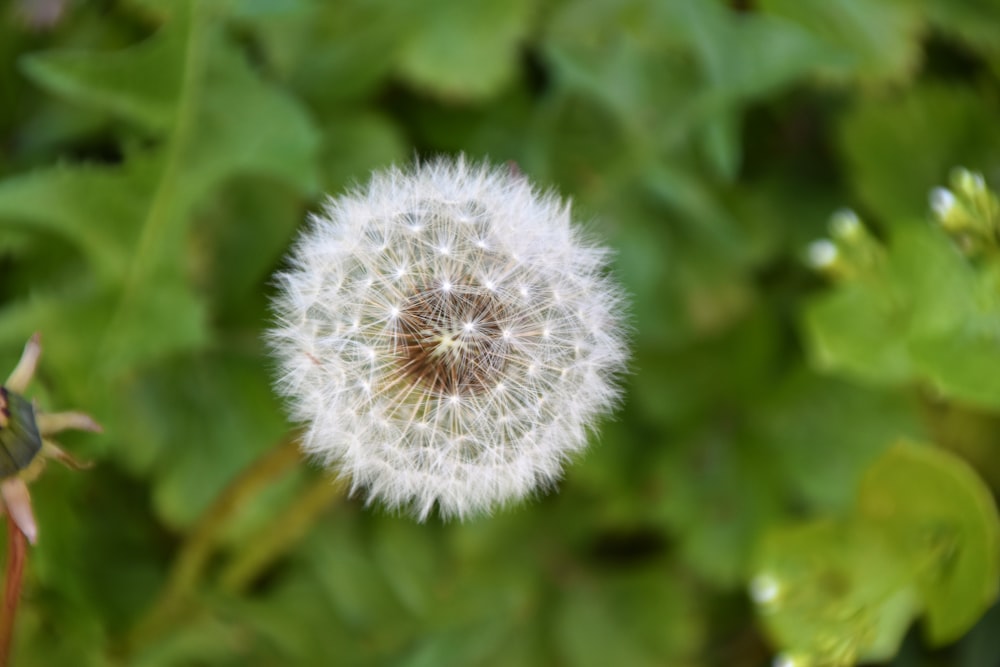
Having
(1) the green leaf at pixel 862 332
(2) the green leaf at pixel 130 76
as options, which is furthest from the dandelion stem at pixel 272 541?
(1) the green leaf at pixel 862 332

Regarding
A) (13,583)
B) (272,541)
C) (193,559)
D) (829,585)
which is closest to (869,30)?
(829,585)

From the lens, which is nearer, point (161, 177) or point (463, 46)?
point (161, 177)

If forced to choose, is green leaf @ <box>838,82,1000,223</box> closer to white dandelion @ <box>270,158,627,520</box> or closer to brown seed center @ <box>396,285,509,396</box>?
white dandelion @ <box>270,158,627,520</box>

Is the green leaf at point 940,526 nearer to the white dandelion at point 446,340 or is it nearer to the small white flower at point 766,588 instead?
the small white flower at point 766,588

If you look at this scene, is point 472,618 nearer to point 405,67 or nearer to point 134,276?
point 134,276

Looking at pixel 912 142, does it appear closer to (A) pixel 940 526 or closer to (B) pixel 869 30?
(B) pixel 869 30

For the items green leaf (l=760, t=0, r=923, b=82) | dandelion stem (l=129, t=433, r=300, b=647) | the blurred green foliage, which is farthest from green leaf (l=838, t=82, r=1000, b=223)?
dandelion stem (l=129, t=433, r=300, b=647)

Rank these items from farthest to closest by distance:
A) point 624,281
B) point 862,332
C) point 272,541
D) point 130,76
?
point 624,281 → point 862,332 → point 272,541 → point 130,76

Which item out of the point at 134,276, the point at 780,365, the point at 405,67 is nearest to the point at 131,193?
the point at 134,276
